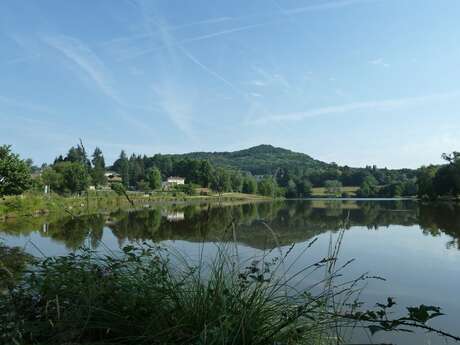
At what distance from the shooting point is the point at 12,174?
26.9 m

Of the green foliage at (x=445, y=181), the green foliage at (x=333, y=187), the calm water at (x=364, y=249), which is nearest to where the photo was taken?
the calm water at (x=364, y=249)

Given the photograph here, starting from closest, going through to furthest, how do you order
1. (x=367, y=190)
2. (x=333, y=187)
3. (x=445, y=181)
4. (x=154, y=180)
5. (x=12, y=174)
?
(x=12, y=174) → (x=445, y=181) → (x=154, y=180) → (x=367, y=190) → (x=333, y=187)

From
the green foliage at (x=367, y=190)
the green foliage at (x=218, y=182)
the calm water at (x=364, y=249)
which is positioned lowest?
the calm water at (x=364, y=249)

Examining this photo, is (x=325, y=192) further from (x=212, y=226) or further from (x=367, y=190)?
(x=212, y=226)

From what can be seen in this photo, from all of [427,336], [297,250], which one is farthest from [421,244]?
[427,336]

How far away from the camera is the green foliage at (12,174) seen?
26.5 metres

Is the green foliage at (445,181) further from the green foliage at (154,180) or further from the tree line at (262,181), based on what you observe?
the green foliage at (154,180)

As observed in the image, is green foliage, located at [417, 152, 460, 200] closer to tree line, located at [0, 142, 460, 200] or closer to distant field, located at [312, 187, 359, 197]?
tree line, located at [0, 142, 460, 200]

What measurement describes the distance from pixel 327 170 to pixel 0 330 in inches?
5039

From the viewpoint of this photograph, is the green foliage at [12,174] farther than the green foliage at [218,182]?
Yes

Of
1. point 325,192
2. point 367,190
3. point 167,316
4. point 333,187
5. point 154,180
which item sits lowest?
point 167,316

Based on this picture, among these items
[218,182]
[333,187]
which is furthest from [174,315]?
[333,187]

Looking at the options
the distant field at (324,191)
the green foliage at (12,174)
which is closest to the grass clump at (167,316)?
the green foliage at (12,174)

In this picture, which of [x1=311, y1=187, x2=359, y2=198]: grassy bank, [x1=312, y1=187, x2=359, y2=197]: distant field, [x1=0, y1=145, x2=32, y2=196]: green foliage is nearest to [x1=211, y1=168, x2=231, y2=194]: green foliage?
[x1=0, y1=145, x2=32, y2=196]: green foliage
